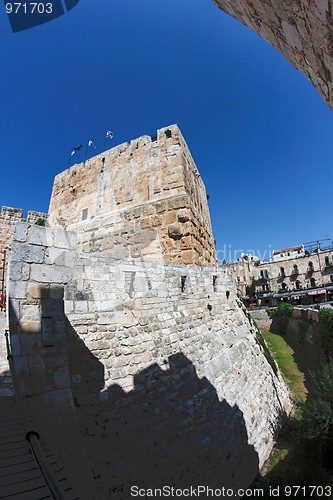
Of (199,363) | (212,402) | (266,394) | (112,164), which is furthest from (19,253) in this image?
(266,394)

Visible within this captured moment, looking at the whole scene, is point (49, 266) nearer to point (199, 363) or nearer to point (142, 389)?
point (142, 389)

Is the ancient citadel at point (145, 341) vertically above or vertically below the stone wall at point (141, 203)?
below

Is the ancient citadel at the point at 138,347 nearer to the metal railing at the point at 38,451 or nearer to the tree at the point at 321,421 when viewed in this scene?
the metal railing at the point at 38,451

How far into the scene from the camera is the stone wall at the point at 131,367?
3.89 meters

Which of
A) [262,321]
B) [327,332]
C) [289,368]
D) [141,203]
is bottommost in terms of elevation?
[289,368]

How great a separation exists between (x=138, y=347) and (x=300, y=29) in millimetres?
5175

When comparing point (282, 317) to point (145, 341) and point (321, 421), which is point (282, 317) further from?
point (145, 341)

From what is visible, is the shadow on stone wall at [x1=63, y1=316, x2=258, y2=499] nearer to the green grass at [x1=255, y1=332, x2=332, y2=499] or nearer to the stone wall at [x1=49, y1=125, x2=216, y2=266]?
the green grass at [x1=255, y1=332, x2=332, y2=499]

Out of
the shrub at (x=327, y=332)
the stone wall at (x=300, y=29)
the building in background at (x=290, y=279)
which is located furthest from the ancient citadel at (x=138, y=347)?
the building in background at (x=290, y=279)

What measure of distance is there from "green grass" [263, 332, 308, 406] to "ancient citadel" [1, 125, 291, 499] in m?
3.58

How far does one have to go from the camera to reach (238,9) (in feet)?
9.25

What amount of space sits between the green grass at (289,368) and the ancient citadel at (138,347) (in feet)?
11.7

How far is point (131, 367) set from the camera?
495cm

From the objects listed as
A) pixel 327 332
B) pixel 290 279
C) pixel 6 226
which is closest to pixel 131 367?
pixel 6 226
